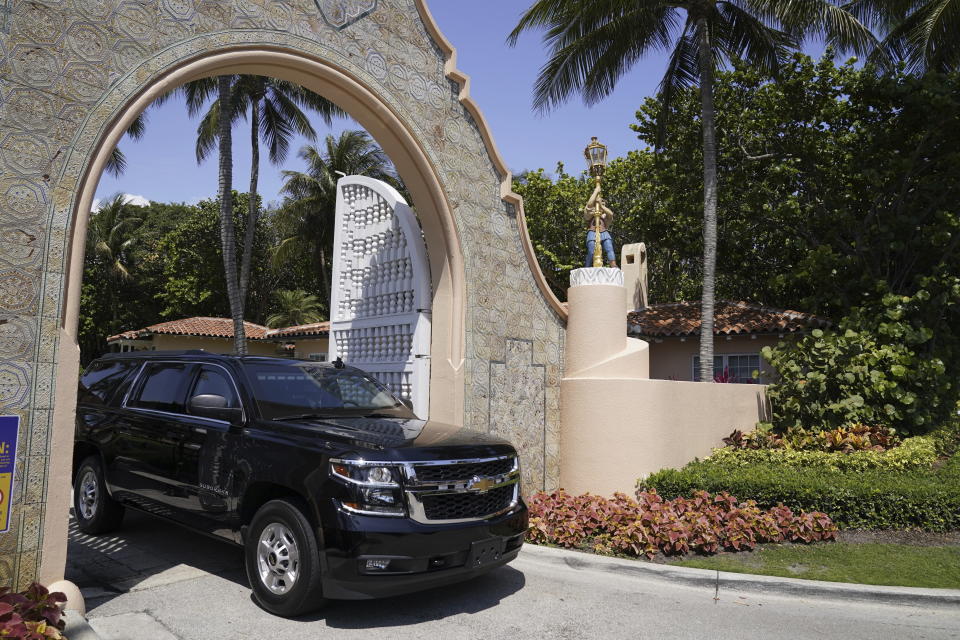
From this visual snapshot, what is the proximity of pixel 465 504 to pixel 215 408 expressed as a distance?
81.3 inches

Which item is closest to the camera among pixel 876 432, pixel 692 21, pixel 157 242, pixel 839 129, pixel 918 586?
pixel 918 586

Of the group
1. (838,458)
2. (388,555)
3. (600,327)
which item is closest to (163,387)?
(388,555)

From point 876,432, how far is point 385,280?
8.12 m

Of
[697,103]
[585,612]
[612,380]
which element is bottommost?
[585,612]

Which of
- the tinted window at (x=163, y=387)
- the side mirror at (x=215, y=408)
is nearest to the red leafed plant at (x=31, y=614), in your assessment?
the side mirror at (x=215, y=408)

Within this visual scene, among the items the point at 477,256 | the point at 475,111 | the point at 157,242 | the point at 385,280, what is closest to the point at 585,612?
the point at 477,256

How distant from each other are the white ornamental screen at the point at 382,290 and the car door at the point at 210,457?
2.99m

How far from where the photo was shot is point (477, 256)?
8656 mm

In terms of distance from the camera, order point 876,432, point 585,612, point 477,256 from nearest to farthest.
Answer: point 585,612, point 477,256, point 876,432

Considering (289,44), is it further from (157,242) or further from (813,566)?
(157,242)

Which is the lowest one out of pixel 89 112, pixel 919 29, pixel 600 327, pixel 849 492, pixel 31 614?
pixel 31 614

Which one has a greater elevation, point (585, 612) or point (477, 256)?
point (477, 256)

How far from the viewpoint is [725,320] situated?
1802 cm

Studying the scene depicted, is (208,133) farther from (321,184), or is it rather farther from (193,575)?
(193,575)
